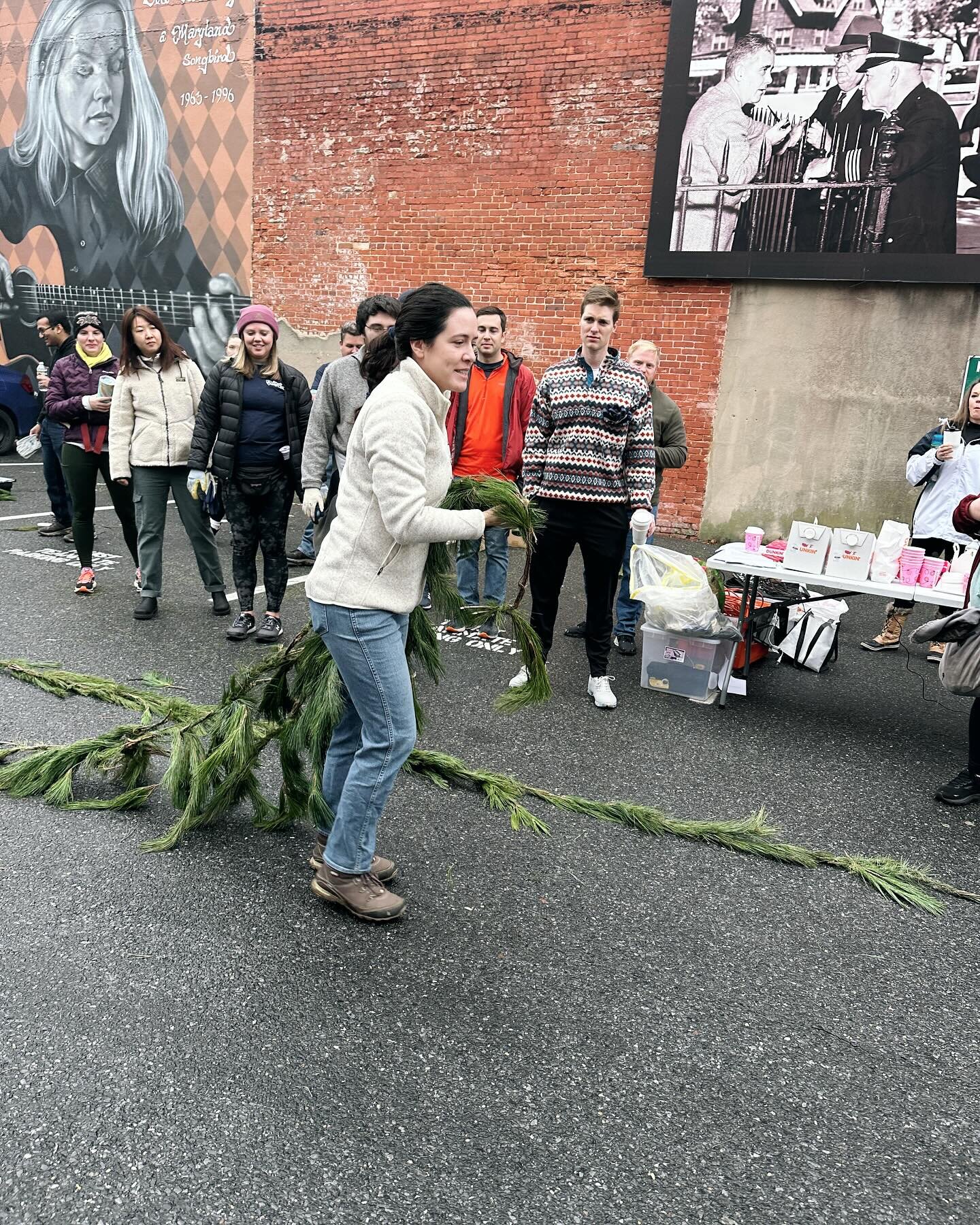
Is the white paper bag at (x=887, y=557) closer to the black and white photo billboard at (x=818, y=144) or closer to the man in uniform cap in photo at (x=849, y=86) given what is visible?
the black and white photo billboard at (x=818, y=144)

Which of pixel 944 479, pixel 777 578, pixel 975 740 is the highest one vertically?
pixel 944 479

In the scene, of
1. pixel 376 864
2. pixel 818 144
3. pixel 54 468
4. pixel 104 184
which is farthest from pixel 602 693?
pixel 104 184

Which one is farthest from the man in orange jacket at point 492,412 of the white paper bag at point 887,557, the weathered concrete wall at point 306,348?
the weathered concrete wall at point 306,348

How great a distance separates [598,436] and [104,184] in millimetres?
12180

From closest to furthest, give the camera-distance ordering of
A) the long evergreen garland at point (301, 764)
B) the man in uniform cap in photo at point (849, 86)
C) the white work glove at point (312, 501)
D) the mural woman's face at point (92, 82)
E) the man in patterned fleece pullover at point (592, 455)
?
1. the long evergreen garland at point (301, 764)
2. the man in patterned fleece pullover at point (592, 455)
3. the white work glove at point (312, 501)
4. the man in uniform cap in photo at point (849, 86)
5. the mural woman's face at point (92, 82)

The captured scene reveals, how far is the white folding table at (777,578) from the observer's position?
16.0ft

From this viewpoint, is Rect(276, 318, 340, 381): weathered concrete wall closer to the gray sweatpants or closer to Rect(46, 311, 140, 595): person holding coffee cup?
Rect(46, 311, 140, 595): person holding coffee cup

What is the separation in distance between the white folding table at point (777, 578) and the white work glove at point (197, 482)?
323cm

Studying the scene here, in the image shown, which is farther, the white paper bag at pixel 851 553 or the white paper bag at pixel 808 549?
the white paper bag at pixel 808 549

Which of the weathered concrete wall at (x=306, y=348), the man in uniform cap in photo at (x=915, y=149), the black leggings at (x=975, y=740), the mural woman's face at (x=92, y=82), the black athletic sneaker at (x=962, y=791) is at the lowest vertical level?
the black athletic sneaker at (x=962, y=791)

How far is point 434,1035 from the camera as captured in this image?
262 centimetres

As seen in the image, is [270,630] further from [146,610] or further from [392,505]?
[392,505]

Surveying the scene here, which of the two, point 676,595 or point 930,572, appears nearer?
point 930,572

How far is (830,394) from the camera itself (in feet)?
29.7
